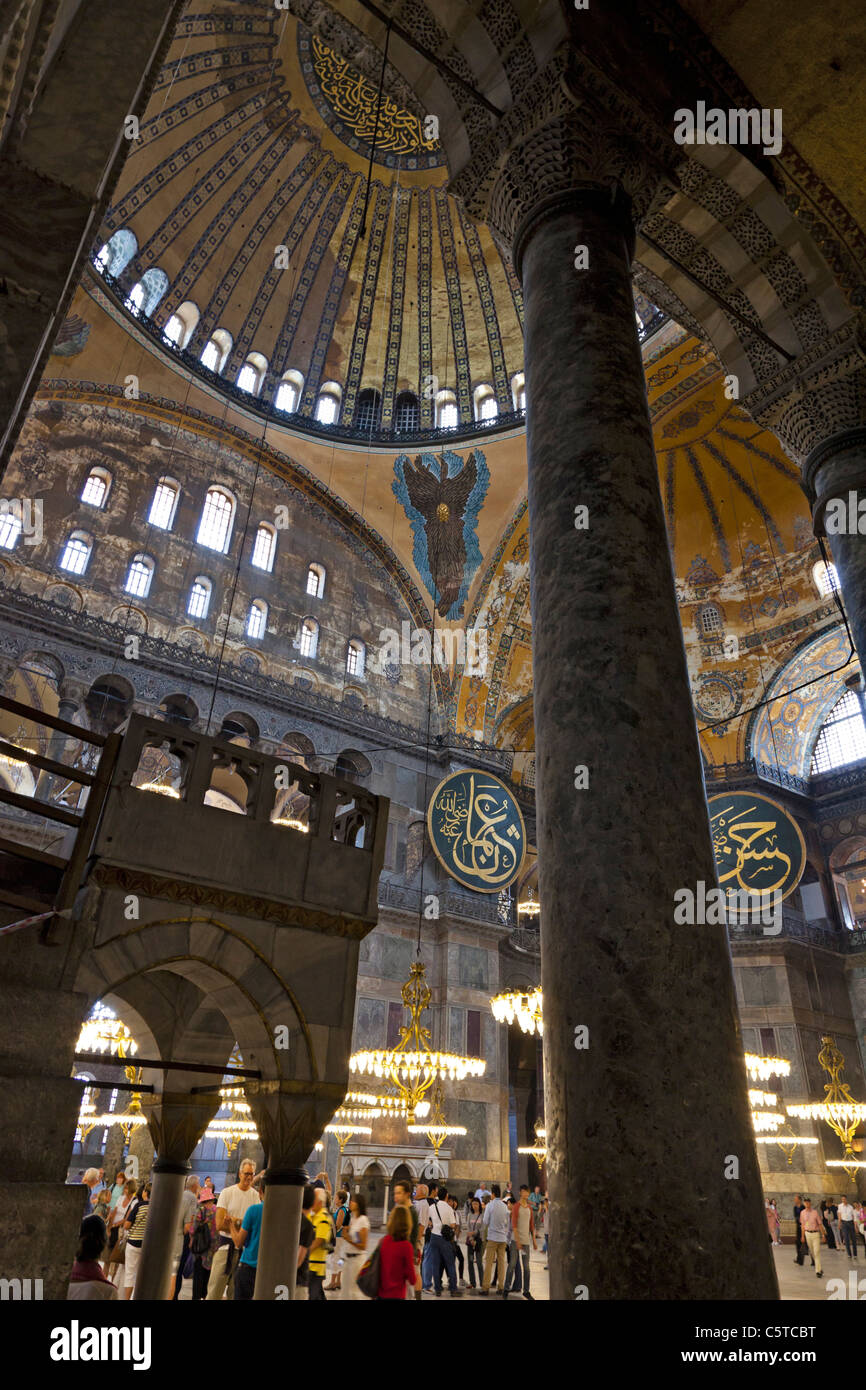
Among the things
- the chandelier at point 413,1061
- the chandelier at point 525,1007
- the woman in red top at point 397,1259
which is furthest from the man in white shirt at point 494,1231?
the woman in red top at point 397,1259

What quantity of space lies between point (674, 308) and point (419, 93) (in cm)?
257

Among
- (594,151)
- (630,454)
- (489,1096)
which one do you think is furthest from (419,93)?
(489,1096)

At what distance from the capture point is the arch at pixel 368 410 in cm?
1545

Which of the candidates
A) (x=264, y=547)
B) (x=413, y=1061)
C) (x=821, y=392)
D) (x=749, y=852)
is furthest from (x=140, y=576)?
(x=749, y=852)

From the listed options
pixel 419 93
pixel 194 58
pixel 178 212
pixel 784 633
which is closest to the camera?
pixel 419 93

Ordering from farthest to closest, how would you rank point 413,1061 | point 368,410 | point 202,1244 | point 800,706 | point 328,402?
point 800,706, point 368,410, point 328,402, point 413,1061, point 202,1244

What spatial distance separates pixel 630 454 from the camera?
2.92m

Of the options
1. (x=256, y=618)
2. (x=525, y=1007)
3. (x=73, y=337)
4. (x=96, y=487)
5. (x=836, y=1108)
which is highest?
(x=73, y=337)

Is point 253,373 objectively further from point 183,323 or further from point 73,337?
point 73,337

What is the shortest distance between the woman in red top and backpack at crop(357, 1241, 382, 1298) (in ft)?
0.05

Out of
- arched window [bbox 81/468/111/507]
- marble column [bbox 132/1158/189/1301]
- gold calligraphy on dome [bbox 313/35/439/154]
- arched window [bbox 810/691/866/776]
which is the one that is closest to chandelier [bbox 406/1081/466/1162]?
marble column [bbox 132/1158/189/1301]

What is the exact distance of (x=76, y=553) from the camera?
11930mm

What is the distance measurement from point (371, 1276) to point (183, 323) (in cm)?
1407
